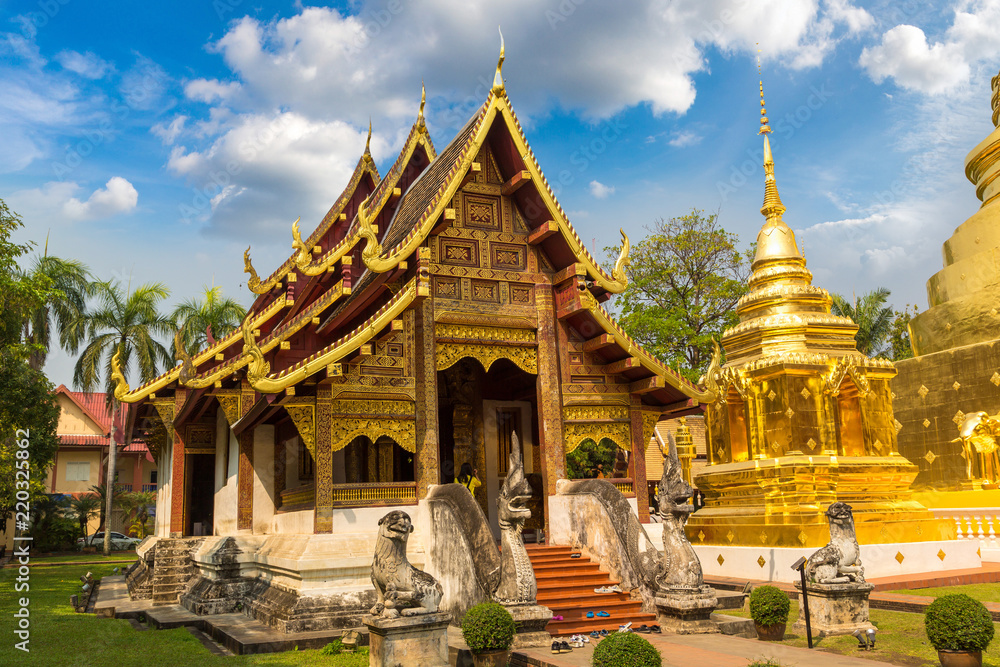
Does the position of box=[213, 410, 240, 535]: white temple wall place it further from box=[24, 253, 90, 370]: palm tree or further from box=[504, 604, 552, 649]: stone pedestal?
box=[24, 253, 90, 370]: palm tree

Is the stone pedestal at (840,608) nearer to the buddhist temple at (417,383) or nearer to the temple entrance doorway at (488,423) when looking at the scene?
the buddhist temple at (417,383)

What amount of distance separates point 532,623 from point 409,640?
1.86 m

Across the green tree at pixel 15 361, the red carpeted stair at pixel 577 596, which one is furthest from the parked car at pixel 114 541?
the red carpeted stair at pixel 577 596

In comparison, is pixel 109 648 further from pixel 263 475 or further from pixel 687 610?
pixel 687 610

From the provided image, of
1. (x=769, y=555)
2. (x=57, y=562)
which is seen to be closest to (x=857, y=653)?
(x=769, y=555)

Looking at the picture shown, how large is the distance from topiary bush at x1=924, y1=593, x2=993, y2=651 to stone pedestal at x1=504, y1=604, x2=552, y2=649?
370cm

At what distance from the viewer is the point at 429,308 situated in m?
10.8

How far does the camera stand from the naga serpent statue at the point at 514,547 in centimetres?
862

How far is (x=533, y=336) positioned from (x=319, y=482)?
3659 mm

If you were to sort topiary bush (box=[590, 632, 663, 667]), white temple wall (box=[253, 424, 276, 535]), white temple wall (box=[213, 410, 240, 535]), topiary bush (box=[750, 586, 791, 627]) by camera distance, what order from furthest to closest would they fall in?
white temple wall (box=[213, 410, 240, 535]) → white temple wall (box=[253, 424, 276, 535]) → topiary bush (box=[750, 586, 791, 627]) → topiary bush (box=[590, 632, 663, 667])

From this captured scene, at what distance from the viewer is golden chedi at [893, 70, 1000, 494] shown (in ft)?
55.2

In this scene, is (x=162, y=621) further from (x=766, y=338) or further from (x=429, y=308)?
(x=766, y=338)

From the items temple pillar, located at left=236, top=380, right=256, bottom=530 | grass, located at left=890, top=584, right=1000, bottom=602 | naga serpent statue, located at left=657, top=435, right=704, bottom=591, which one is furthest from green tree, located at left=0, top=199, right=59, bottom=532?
grass, located at left=890, top=584, right=1000, bottom=602

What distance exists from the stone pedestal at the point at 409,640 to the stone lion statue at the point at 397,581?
0.09 m
